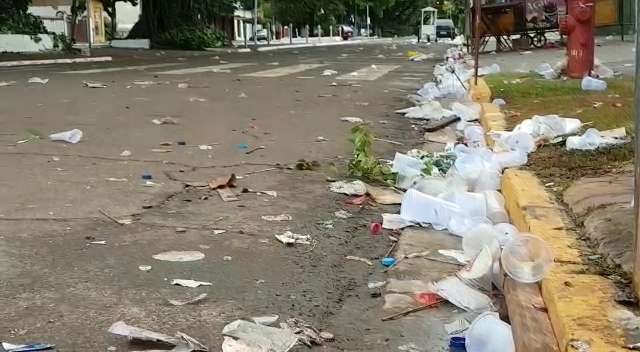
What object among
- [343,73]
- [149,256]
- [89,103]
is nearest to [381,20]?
[343,73]

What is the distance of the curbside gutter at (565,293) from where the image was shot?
2.17 m

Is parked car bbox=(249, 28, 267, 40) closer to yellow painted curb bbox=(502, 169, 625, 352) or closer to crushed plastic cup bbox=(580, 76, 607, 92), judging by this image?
crushed plastic cup bbox=(580, 76, 607, 92)

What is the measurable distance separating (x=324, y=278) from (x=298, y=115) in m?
5.20

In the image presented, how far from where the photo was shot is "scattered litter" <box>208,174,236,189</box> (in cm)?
484

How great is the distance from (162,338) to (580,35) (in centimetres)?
777

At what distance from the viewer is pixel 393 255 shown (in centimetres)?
361

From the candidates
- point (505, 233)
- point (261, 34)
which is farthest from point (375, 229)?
point (261, 34)

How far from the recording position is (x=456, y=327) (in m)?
2.73

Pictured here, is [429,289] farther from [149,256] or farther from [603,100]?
[603,100]

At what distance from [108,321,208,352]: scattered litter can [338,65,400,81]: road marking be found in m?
10.9

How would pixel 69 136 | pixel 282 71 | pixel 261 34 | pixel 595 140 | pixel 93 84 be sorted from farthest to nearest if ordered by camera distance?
pixel 261 34 → pixel 282 71 → pixel 93 84 → pixel 69 136 → pixel 595 140

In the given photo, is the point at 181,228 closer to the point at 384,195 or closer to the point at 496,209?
the point at 384,195

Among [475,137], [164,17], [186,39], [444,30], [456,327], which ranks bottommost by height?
[456,327]

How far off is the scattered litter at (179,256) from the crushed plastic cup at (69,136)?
10.7ft
